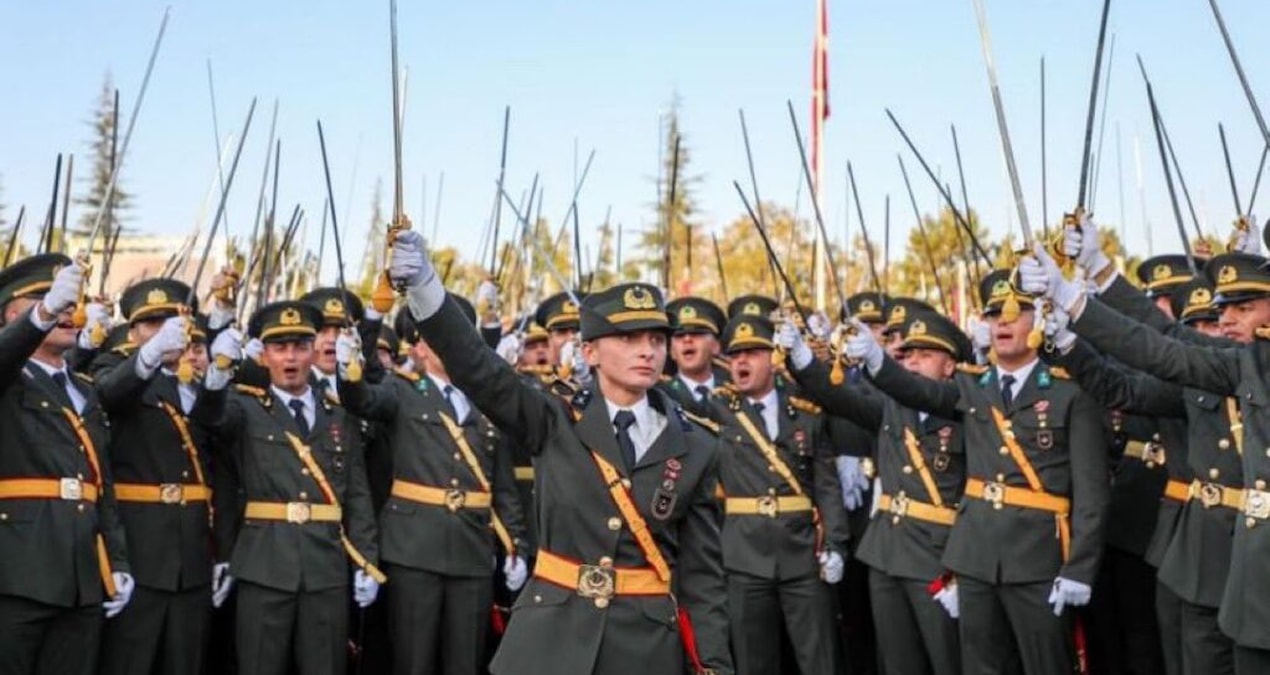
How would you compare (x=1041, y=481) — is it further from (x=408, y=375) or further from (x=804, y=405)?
(x=408, y=375)

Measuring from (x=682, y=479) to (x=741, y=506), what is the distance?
3.87 m

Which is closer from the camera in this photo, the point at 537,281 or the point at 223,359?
the point at 223,359

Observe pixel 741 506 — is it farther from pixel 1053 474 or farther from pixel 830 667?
pixel 1053 474

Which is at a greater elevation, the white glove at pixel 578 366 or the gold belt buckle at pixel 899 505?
the white glove at pixel 578 366

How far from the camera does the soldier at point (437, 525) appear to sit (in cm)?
857

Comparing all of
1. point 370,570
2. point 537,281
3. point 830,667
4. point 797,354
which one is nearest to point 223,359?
point 370,570

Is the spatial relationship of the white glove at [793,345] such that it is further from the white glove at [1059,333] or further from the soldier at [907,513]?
the white glove at [1059,333]

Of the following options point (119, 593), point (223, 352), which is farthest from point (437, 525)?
point (119, 593)

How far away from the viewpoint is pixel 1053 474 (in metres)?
7.78

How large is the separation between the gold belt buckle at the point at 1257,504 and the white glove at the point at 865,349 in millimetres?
2380

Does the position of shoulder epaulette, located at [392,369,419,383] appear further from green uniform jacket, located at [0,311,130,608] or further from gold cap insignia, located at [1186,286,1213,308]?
gold cap insignia, located at [1186,286,1213,308]

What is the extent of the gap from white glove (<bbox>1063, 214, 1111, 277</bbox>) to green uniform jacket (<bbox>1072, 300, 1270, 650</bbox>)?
198mm

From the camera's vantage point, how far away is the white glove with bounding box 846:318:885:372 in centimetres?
812

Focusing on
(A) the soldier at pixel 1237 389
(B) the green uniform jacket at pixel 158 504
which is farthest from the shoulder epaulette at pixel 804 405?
(B) the green uniform jacket at pixel 158 504
